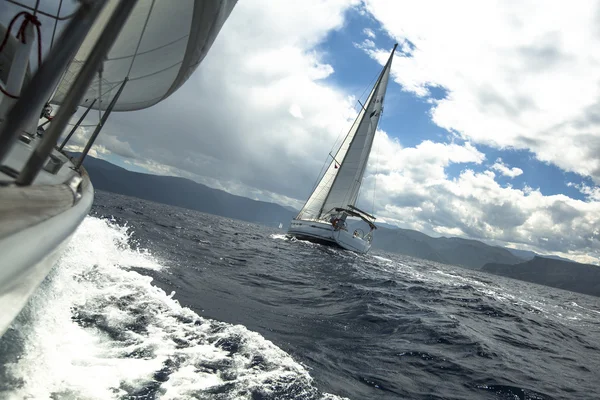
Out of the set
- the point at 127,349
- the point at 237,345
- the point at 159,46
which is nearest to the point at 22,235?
the point at 127,349

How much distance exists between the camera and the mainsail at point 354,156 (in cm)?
3531

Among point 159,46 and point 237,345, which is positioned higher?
point 159,46

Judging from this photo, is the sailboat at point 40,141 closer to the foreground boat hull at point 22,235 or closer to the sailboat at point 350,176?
the foreground boat hull at point 22,235

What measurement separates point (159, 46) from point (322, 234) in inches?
1116

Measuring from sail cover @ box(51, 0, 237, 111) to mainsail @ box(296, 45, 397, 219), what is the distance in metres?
29.7

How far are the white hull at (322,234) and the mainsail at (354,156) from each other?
116 inches

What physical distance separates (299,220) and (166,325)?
29.4 metres

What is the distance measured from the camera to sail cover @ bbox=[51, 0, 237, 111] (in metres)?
3.90

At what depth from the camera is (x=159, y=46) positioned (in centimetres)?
521

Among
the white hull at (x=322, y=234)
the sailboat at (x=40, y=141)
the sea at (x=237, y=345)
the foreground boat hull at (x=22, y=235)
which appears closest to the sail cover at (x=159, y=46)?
the sailboat at (x=40, y=141)

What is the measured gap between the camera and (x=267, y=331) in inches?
235

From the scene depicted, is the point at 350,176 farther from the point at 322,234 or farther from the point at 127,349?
the point at 127,349

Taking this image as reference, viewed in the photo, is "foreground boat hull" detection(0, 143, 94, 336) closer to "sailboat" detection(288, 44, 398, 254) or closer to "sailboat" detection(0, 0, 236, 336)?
"sailboat" detection(0, 0, 236, 336)

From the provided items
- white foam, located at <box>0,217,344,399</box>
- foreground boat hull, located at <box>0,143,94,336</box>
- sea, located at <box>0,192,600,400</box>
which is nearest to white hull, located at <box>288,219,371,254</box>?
sea, located at <box>0,192,600,400</box>
